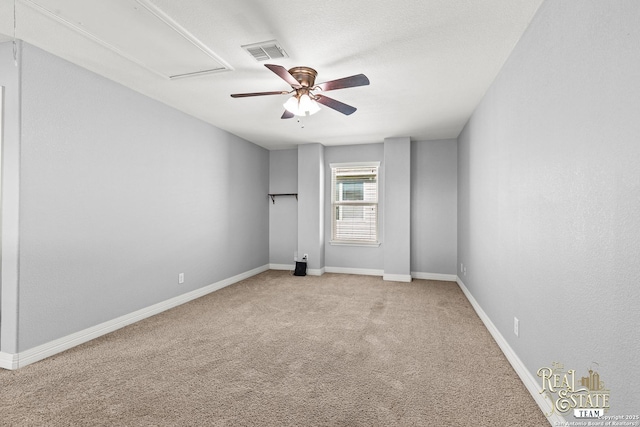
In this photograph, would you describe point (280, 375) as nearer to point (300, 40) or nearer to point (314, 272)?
point (300, 40)

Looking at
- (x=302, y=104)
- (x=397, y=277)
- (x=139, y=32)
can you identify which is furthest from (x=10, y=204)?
(x=397, y=277)

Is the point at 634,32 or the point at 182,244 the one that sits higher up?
the point at 634,32

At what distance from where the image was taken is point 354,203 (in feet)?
20.0

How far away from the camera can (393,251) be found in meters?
5.49

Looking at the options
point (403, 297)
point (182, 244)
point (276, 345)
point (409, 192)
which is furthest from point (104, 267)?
point (409, 192)

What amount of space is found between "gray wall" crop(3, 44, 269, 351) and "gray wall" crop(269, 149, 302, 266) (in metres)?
1.88

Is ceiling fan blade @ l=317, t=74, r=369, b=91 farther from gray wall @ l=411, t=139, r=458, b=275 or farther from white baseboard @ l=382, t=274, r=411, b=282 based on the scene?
white baseboard @ l=382, t=274, r=411, b=282

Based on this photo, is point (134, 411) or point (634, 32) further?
point (134, 411)

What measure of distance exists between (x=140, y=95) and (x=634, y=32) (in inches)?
161

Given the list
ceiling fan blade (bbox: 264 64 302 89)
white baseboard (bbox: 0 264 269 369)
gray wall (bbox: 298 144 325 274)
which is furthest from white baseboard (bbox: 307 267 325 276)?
ceiling fan blade (bbox: 264 64 302 89)

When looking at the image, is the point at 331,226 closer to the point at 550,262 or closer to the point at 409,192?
the point at 409,192

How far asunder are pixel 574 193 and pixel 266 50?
237 cm

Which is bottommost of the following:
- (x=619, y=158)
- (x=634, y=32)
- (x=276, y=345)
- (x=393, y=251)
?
(x=276, y=345)

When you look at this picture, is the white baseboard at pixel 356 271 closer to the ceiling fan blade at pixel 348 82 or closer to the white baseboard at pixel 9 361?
the ceiling fan blade at pixel 348 82
